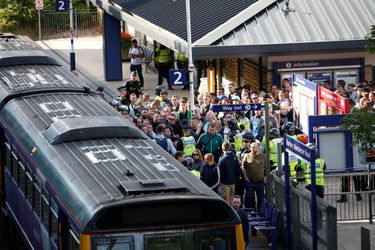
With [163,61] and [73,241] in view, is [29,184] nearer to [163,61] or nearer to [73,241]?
[73,241]

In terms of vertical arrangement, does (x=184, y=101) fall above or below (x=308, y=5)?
below

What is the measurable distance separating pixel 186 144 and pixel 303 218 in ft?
15.4

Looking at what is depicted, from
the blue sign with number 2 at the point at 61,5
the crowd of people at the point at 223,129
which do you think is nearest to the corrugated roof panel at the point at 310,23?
the crowd of people at the point at 223,129

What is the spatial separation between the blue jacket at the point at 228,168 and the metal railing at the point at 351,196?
5.50 ft

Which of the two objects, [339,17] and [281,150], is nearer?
[281,150]

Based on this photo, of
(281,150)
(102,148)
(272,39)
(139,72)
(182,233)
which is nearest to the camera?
(182,233)

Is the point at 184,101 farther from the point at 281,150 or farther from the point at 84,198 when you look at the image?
the point at 84,198

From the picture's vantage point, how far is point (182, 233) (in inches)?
524

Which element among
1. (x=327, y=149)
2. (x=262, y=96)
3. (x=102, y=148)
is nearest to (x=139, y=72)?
(x=262, y=96)

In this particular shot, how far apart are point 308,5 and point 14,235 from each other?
43.0ft

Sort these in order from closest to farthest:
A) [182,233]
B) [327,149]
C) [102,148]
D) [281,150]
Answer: [182,233] < [102,148] < [281,150] < [327,149]

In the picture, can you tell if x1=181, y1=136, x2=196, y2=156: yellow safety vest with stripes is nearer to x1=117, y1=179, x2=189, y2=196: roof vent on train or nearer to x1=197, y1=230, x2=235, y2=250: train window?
x1=117, y1=179, x2=189, y2=196: roof vent on train

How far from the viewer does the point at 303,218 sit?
18203 mm

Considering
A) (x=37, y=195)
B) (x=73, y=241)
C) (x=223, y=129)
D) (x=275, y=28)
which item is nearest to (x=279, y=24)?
(x=275, y=28)
